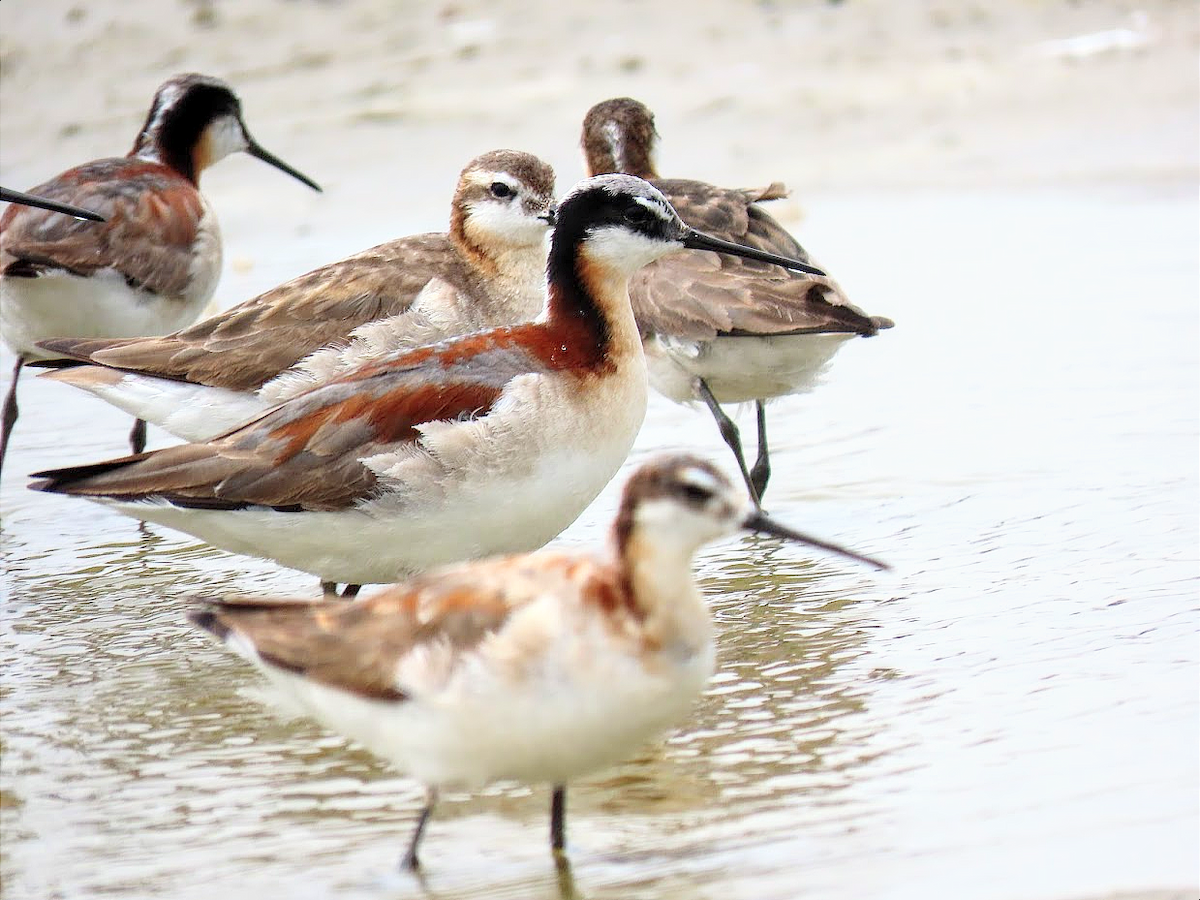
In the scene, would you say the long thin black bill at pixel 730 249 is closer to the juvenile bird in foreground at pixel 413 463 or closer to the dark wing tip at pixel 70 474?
the juvenile bird in foreground at pixel 413 463

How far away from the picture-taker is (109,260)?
9.80 meters

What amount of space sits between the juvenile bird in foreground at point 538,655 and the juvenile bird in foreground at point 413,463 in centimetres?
136

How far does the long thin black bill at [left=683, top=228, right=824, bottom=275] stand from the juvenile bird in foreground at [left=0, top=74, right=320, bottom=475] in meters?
3.22

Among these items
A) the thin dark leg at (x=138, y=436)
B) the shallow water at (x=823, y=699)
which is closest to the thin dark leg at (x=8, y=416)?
the shallow water at (x=823, y=699)

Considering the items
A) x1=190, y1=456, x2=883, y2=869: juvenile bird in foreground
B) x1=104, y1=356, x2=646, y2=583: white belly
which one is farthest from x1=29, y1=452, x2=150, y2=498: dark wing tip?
x1=190, y1=456, x2=883, y2=869: juvenile bird in foreground

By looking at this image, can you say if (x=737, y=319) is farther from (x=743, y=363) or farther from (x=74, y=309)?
(x=74, y=309)

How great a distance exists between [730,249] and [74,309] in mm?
3595

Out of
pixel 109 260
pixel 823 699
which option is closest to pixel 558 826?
pixel 823 699

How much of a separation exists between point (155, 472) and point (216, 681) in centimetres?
74

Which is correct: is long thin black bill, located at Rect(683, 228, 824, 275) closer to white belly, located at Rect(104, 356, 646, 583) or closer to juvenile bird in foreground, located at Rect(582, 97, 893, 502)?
juvenile bird in foreground, located at Rect(582, 97, 893, 502)

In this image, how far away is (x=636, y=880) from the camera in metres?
5.06

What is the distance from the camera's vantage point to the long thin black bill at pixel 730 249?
7.56m

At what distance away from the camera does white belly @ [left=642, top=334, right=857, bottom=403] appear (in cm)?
870

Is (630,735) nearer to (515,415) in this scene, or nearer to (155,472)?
(515,415)
